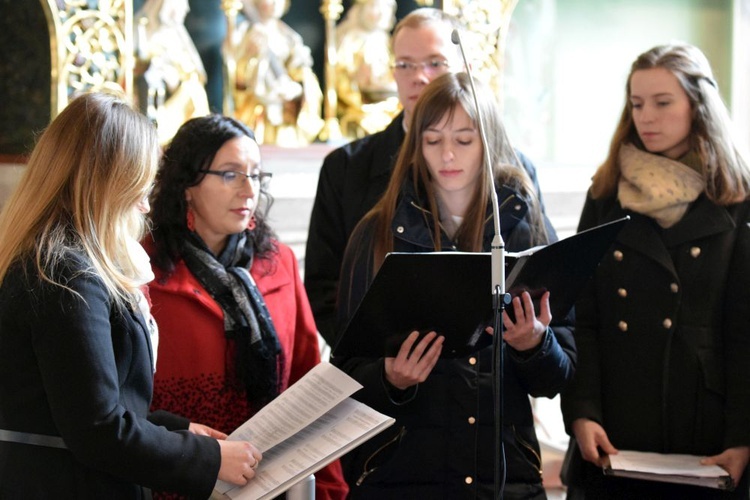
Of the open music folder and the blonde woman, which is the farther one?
the open music folder

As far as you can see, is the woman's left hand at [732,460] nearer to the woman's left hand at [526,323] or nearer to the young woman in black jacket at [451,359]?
the young woman in black jacket at [451,359]

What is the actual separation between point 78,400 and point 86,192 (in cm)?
34

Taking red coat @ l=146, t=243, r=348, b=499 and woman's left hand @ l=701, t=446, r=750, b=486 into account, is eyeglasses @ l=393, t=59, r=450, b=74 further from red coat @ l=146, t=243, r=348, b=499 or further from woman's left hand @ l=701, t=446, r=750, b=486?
woman's left hand @ l=701, t=446, r=750, b=486

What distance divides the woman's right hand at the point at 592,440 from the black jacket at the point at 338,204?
0.72 meters

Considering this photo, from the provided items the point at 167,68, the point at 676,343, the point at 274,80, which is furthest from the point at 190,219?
the point at 274,80

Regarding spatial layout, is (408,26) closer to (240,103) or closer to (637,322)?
(637,322)

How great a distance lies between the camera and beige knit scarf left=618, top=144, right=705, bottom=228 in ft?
7.70

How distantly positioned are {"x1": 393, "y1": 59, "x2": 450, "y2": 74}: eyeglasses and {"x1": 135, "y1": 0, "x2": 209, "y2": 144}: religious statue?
150 cm

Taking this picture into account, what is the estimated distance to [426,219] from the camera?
2.20 m

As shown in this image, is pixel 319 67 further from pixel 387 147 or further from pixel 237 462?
pixel 237 462

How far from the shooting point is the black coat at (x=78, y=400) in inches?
61.6

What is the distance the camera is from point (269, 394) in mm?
2350

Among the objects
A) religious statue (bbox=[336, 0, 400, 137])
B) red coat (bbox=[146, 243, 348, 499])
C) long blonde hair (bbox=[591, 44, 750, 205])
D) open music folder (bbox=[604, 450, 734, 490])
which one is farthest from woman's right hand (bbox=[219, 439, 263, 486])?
religious statue (bbox=[336, 0, 400, 137])

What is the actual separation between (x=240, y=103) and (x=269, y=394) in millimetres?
2240
